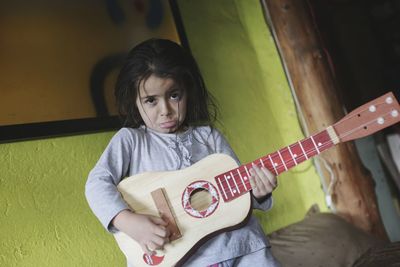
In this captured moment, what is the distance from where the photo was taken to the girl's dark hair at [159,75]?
94cm

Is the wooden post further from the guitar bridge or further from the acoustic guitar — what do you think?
the guitar bridge

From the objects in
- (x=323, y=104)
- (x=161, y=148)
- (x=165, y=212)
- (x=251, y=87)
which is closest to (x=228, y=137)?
(x=251, y=87)

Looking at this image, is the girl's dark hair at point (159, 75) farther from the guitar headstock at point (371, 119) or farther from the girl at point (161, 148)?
the guitar headstock at point (371, 119)

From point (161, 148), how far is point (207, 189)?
0.56 feet

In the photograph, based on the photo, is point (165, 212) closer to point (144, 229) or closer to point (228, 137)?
point (144, 229)

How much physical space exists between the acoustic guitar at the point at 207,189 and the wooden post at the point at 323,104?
77 centimetres

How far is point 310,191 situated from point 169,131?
3.12 feet

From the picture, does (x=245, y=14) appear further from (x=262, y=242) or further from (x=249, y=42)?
(x=262, y=242)

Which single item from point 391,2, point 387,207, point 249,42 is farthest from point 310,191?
point 391,2

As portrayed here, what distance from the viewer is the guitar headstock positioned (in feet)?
2.72

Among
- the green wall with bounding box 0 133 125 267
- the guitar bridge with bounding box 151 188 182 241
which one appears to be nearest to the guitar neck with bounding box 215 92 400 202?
the guitar bridge with bounding box 151 188 182 241

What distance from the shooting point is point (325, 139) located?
85 centimetres

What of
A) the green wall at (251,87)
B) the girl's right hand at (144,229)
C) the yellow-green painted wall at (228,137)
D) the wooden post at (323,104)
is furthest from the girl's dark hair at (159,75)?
the wooden post at (323,104)

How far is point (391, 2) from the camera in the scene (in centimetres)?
241
